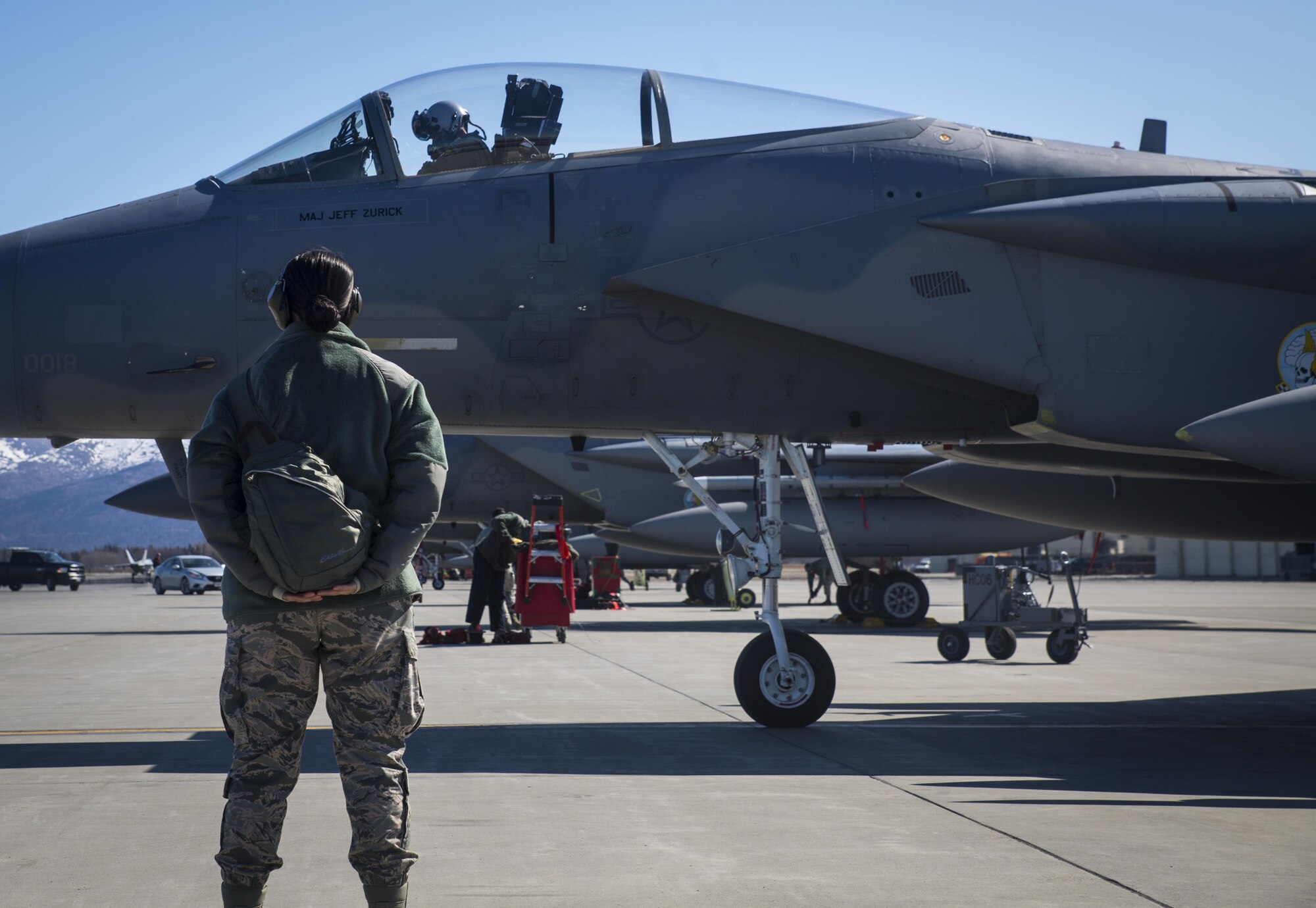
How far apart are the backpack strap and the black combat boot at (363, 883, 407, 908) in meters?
1.18

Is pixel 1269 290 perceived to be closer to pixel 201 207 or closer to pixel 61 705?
pixel 201 207

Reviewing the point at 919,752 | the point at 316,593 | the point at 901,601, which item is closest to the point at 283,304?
the point at 316,593

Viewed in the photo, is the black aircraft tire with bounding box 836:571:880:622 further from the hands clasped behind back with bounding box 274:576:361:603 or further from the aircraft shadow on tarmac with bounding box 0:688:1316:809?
the hands clasped behind back with bounding box 274:576:361:603

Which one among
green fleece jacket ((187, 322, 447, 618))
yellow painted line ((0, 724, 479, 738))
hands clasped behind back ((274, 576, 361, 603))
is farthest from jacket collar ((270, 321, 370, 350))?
yellow painted line ((0, 724, 479, 738))

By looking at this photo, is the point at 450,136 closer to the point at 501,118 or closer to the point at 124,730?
the point at 501,118

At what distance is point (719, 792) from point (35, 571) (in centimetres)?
5053

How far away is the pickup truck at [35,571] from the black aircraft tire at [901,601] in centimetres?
3888

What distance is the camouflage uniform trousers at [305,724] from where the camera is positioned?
3.14 m

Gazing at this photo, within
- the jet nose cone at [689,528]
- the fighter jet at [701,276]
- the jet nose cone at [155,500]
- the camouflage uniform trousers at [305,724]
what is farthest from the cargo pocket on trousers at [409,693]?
the jet nose cone at [155,500]

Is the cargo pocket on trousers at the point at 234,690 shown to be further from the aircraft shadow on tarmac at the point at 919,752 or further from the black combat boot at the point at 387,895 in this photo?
the aircraft shadow on tarmac at the point at 919,752

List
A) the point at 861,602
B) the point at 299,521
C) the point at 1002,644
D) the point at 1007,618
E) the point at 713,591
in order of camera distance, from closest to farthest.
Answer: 1. the point at 299,521
2. the point at 1002,644
3. the point at 1007,618
4. the point at 861,602
5. the point at 713,591

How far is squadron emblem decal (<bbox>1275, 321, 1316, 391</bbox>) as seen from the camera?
7184 millimetres

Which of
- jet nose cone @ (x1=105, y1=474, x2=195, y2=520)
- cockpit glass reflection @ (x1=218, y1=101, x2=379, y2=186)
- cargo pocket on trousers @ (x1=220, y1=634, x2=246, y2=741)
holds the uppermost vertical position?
cockpit glass reflection @ (x1=218, y1=101, x2=379, y2=186)

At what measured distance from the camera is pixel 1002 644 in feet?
46.6
